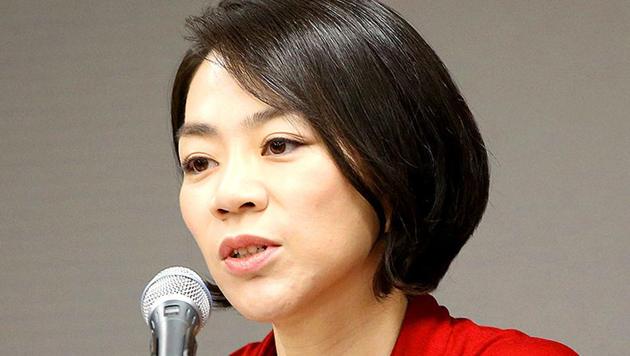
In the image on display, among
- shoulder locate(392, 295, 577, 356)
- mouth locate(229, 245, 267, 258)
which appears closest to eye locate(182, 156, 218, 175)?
mouth locate(229, 245, 267, 258)

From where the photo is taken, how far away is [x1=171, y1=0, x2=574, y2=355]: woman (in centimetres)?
145

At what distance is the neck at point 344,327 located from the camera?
1.55 m

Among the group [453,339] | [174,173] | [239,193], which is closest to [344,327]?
[453,339]

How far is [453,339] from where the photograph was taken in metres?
1.61

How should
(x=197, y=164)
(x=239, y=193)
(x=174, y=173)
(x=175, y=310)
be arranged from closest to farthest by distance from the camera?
(x=175, y=310) → (x=239, y=193) → (x=197, y=164) → (x=174, y=173)

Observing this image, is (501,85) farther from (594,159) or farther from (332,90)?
(332,90)

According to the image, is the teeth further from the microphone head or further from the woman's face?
the microphone head

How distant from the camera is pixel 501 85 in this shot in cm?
244

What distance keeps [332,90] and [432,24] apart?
107 cm

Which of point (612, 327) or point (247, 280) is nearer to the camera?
point (247, 280)

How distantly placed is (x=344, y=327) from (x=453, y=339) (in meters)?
0.14

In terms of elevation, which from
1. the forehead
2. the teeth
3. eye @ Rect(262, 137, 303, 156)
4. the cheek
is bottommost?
the teeth

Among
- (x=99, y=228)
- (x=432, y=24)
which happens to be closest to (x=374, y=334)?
(x=432, y=24)

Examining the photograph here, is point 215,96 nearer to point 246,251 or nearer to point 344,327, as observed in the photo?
point 246,251
